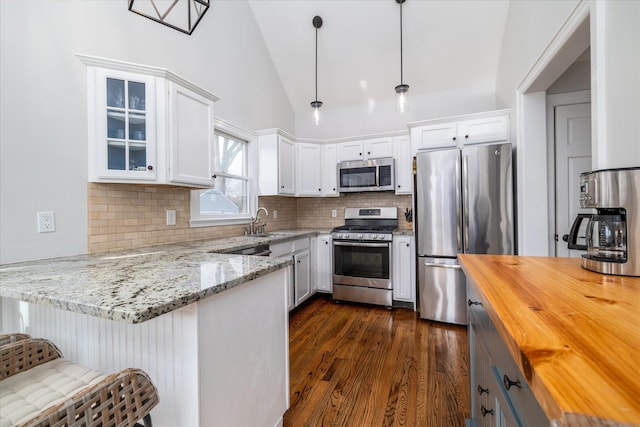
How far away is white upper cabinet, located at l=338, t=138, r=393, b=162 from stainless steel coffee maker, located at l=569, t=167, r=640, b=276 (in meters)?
2.77

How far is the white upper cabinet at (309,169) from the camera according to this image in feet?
12.9

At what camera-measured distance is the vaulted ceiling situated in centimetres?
315

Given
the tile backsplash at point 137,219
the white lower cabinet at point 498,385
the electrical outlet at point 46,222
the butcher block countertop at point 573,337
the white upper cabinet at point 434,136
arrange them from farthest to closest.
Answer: the white upper cabinet at point 434,136 < the tile backsplash at point 137,219 < the electrical outlet at point 46,222 < the white lower cabinet at point 498,385 < the butcher block countertop at point 573,337

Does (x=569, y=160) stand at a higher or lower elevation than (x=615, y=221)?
higher

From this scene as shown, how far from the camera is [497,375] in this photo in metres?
0.81

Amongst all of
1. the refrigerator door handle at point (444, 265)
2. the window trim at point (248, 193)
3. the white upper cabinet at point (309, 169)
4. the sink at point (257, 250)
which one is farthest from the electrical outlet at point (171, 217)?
the refrigerator door handle at point (444, 265)

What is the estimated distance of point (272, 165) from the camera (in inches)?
138

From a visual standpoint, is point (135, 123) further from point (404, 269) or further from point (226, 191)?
point (404, 269)

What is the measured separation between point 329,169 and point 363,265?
4.85ft

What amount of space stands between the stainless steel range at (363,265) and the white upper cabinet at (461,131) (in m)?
1.18

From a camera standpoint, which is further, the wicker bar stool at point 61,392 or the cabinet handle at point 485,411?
the cabinet handle at point 485,411

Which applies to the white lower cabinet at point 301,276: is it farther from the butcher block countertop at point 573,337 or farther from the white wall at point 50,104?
the butcher block countertop at point 573,337

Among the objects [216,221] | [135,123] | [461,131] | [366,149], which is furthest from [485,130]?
[135,123]

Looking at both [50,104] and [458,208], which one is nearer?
[50,104]
